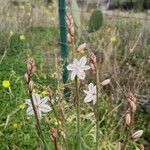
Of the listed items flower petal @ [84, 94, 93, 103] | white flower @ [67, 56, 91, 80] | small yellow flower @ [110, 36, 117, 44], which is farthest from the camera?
small yellow flower @ [110, 36, 117, 44]

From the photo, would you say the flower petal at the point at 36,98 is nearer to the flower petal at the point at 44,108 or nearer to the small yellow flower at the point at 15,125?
the flower petal at the point at 44,108

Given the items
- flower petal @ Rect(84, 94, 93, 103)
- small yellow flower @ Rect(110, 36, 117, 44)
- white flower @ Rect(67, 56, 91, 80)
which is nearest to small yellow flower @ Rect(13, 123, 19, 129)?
flower petal @ Rect(84, 94, 93, 103)

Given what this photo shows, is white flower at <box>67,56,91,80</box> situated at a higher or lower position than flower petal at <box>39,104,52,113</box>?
higher

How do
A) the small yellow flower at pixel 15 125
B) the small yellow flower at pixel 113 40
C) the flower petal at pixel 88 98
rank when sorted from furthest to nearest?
the small yellow flower at pixel 113 40, the small yellow flower at pixel 15 125, the flower petal at pixel 88 98

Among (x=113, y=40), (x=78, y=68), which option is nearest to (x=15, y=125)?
(x=78, y=68)

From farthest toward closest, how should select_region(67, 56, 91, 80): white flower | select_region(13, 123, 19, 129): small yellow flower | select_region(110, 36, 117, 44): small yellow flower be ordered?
select_region(110, 36, 117, 44): small yellow flower, select_region(13, 123, 19, 129): small yellow flower, select_region(67, 56, 91, 80): white flower

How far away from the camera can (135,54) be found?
539 cm

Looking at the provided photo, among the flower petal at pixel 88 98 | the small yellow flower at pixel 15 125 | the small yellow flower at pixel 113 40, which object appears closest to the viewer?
the flower petal at pixel 88 98

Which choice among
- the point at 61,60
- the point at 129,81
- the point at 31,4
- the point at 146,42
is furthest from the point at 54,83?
the point at 31,4

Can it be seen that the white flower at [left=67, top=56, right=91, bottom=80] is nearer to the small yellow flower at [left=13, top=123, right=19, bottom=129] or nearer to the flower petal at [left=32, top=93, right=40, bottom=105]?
the flower petal at [left=32, top=93, right=40, bottom=105]

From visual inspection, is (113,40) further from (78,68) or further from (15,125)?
(78,68)

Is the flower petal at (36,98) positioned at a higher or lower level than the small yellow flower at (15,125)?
higher

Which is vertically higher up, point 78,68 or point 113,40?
point 78,68

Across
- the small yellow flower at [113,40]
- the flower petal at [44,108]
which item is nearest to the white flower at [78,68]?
the flower petal at [44,108]
